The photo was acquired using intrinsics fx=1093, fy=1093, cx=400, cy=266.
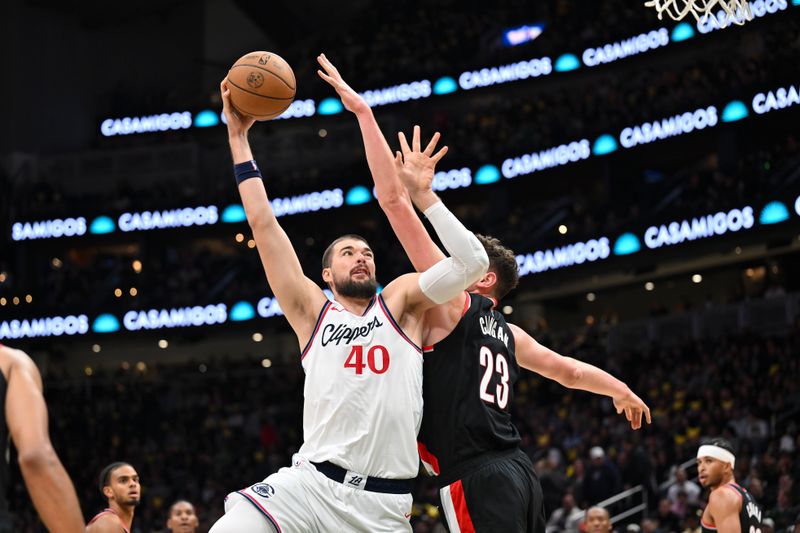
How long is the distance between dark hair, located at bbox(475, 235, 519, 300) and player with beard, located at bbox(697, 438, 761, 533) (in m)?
2.91

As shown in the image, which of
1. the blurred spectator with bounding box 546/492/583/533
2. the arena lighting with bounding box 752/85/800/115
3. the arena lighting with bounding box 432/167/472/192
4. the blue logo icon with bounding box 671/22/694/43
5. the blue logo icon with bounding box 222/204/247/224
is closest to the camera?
the blurred spectator with bounding box 546/492/583/533

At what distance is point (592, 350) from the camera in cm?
2431

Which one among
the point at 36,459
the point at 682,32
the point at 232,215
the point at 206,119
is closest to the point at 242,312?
the point at 232,215

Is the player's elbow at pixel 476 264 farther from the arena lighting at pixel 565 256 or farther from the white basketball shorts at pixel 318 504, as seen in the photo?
the arena lighting at pixel 565 256

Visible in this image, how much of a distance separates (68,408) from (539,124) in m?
15.3

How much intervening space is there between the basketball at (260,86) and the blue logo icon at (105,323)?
87.9ft

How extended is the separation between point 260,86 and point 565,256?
2093 centimetres

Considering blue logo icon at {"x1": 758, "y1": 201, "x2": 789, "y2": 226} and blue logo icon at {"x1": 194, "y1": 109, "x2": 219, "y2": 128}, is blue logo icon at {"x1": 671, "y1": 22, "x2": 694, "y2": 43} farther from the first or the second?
blue logo icon at {"x1": 194, "y1": 109, "x2": 219, "y2": 128}

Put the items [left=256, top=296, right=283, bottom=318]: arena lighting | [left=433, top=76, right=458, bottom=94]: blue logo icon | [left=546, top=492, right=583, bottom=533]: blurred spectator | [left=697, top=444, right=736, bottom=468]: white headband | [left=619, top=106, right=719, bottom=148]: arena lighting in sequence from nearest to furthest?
[left=697, top=444, right=736, bottom=468]: white headband, [left=546, top=492, right=583, bottom=533]: blurred spectator, [left=619, top=106, right=719, bottom=148]: arena lighting, [left=256, top=296, right=283, bottom=318]: arena lighting, [left=433, top=76, right=458, bottom=94]: blue logo icon

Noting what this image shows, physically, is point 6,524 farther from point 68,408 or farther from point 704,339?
point 68,408

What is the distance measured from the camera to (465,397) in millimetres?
5430

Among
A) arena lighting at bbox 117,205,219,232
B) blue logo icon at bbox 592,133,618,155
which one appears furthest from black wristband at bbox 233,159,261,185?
arena lighting at bbox 117,205,219,232

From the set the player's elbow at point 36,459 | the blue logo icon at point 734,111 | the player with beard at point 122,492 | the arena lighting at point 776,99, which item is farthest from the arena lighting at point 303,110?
the player's elbow at point 36,459

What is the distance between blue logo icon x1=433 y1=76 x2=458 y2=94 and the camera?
110 ft
